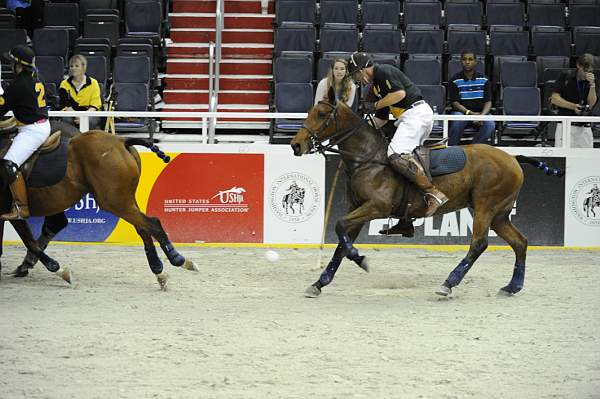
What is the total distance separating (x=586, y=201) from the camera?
1437 centimetres

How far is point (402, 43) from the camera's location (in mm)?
18500

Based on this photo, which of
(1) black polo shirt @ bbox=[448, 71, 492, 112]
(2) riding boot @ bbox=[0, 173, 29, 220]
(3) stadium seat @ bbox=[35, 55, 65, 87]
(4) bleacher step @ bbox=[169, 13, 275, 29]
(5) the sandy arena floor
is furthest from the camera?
(4) bleacher step @ bbox=[169, 13, 275, 29]

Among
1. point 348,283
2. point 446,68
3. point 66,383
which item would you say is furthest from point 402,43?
point 66,383

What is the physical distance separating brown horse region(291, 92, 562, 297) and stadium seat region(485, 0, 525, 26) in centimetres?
845

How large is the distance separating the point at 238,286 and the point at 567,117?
5390mm

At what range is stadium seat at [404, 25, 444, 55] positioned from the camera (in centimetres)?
1839

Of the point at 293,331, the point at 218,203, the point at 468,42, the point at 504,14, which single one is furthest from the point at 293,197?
the point at 504,14

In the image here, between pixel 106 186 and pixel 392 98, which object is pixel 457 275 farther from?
pixel 106 186

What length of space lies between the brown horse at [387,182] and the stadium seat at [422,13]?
26.9ft

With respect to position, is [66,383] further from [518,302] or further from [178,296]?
[518,302]

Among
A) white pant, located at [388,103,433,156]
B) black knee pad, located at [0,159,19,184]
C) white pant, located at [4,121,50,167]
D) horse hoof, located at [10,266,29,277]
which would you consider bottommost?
horse hoof, located at [10,266,29,277]

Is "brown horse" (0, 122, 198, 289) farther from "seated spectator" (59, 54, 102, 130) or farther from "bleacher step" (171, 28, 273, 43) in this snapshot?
"bleacher step" (171, 28, 273, 43)

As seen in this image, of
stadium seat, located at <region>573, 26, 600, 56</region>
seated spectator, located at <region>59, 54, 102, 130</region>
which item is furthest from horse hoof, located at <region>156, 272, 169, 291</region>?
stadium seat, located at <region>573, 26, 600, 56</region>

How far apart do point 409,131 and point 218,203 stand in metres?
3.88
